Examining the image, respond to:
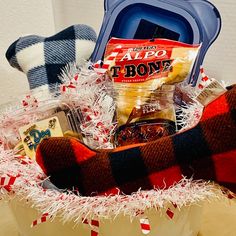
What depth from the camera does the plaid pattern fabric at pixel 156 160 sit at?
1.31 ft

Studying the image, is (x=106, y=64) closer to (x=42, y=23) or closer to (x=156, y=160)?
(x=156, y=160)

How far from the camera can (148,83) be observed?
55 centimetres

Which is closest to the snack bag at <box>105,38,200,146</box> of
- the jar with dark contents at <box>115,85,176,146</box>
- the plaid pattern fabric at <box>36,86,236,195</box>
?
the jar with dark contents at <box>115,85,176,146</box>

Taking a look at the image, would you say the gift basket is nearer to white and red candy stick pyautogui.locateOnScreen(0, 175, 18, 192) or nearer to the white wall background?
white and red candy stick pyautogui.locateOnScreen(0, 175, 18, 192)

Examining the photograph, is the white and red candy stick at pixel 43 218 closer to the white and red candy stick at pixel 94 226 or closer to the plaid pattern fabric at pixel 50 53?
the white and red candy stick at pixel 94 226

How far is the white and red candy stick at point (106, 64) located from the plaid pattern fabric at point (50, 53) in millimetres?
52

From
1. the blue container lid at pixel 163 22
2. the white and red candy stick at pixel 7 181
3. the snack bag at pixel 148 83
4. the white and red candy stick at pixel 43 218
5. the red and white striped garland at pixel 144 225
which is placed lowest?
the red and white striped garland at pixel 144 225

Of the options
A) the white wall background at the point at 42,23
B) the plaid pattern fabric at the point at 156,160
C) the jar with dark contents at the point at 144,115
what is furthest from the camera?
the white wall background at the point at 42,23

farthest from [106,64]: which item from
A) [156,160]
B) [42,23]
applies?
[42,23]

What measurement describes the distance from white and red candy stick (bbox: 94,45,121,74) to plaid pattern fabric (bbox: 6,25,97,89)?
5cm

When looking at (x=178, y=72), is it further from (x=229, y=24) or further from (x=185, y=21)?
(x=229, y=24)

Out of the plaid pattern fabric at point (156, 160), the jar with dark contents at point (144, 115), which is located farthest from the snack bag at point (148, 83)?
the plaid pattern fabric at point (156, 160)

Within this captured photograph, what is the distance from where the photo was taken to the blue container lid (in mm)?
608

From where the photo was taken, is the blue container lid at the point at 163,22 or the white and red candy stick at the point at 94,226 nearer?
the white and red candy stick at the point at 94,226
